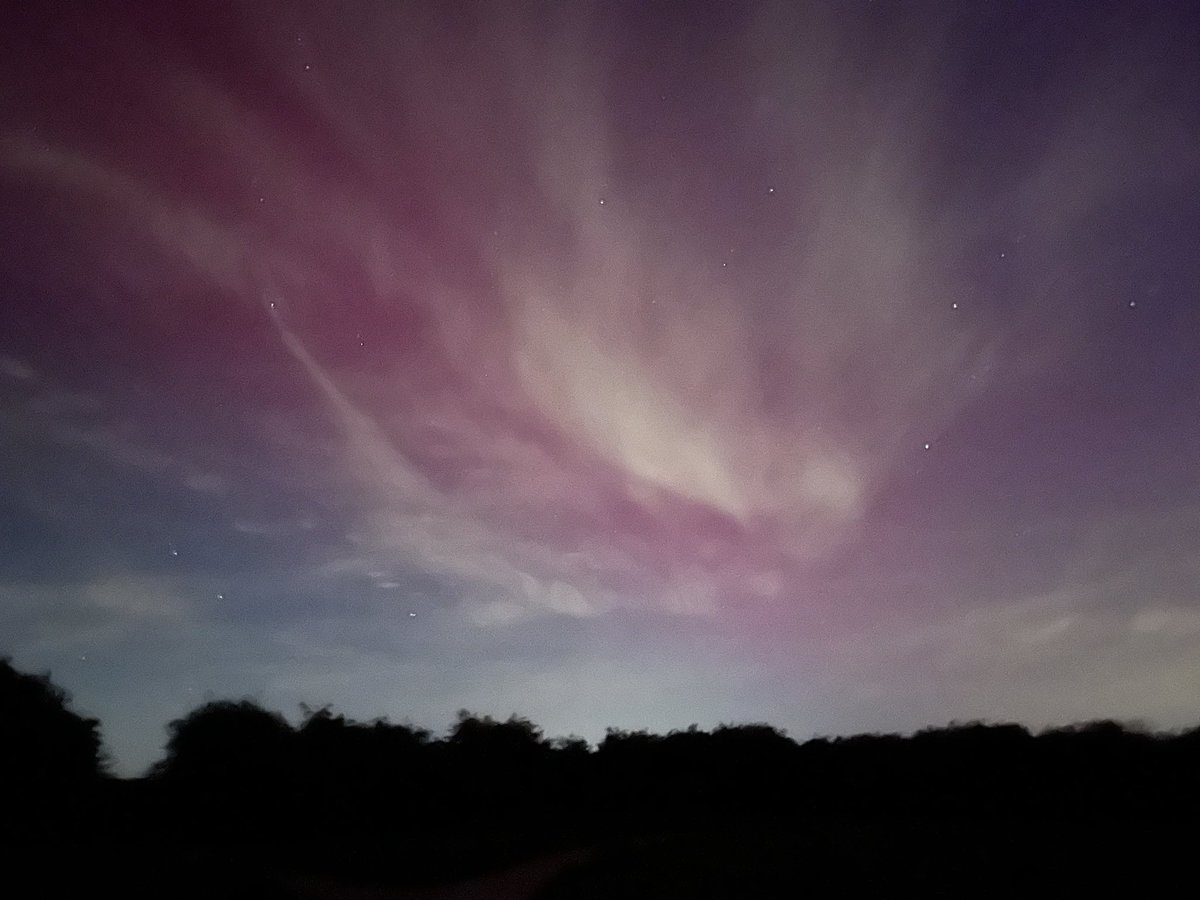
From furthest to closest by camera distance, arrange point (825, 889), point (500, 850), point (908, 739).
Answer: point (908, 739), point (500, 850), point (825, 889)

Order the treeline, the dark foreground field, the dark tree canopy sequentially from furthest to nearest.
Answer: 1. the dark tree canopy
2. the treeline
3. the dark foreground field

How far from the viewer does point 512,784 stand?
101 feet

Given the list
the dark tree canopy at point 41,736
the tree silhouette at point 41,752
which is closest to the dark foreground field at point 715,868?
the tree silhouette at point 41,752

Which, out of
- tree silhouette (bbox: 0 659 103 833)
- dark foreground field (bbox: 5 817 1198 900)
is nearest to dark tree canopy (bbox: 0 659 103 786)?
tree silhouette (bbox: 0 659 103 833)

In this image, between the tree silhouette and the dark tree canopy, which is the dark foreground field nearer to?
the tree silhouette

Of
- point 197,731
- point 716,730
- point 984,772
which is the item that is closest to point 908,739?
point 984,772

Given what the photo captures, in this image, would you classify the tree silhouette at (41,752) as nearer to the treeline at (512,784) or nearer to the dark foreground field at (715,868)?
the treeline at (512,784)

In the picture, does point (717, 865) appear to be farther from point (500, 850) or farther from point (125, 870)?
point (125, 870)

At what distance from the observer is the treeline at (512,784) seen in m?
24.8

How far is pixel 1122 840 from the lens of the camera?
21.1 meters

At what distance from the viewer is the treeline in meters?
24.8

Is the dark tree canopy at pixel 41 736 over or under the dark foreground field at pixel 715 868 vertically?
over

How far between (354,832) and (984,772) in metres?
21.0

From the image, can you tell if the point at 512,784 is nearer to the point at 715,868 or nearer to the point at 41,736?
the point at 715,868
